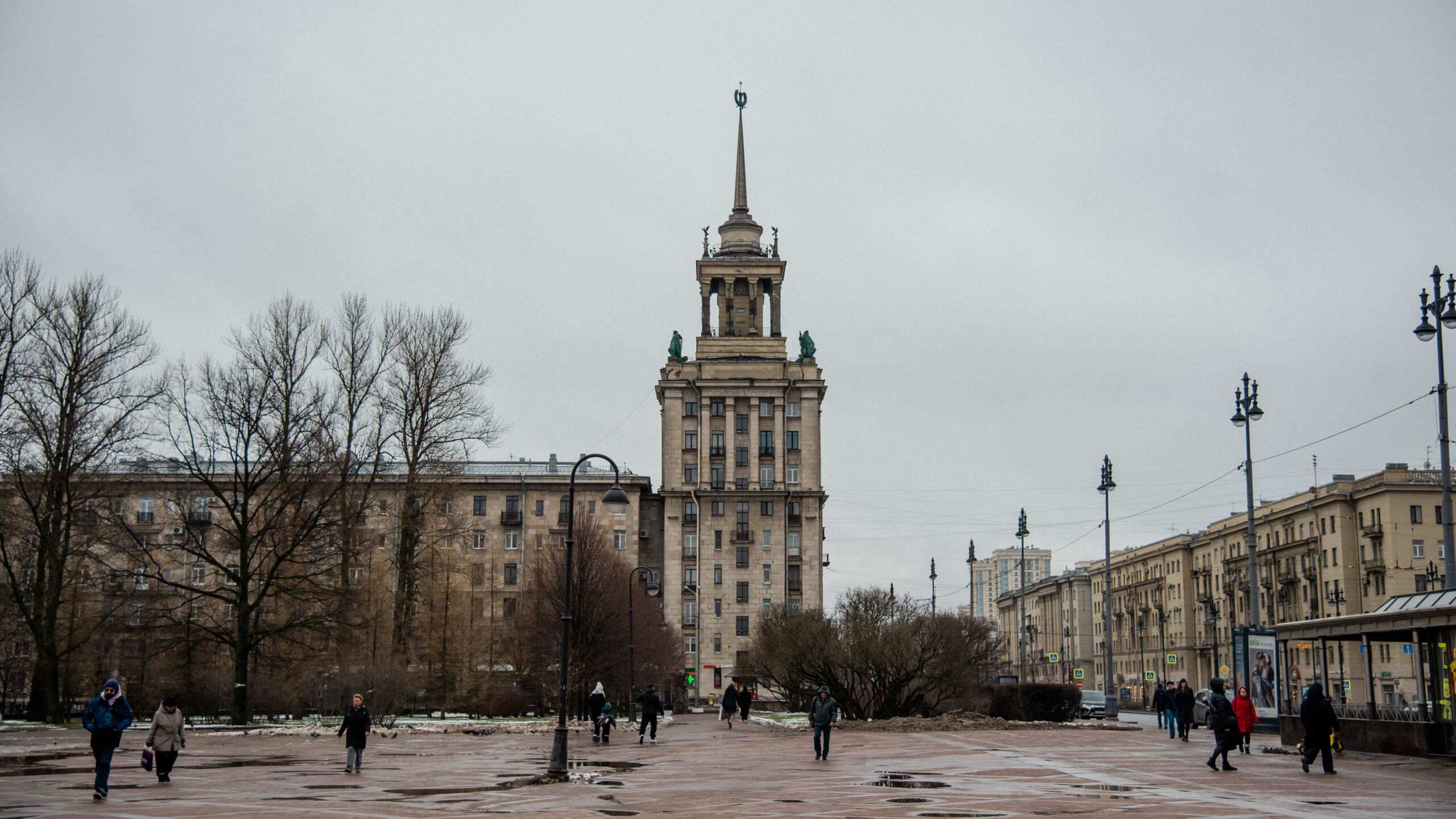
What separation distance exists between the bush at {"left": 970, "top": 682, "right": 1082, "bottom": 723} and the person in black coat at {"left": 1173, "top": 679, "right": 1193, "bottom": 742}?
11.0m

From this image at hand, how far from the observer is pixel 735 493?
105 meters

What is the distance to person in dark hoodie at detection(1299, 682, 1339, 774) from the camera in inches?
856

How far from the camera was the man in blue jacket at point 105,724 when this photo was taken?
1844 cm

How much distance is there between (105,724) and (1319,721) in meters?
20.1

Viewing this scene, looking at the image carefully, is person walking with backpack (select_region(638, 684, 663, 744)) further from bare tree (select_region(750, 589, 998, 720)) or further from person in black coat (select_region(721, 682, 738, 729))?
person in black coat (select_region(721, 682, 738, 729))

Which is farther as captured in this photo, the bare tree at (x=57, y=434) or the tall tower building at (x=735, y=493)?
the tall tower building at (x=735, y=493)

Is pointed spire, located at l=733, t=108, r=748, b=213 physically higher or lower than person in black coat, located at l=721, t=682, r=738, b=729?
higher

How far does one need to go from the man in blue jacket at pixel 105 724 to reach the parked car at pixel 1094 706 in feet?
163

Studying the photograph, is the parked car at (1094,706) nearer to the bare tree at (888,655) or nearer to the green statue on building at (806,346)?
the bare tree at (888,655)

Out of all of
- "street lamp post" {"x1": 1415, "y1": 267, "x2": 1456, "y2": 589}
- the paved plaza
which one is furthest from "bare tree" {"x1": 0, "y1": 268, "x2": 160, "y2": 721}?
"street lamp post" {"x1": 1415, "y1": 267, "x2": 1456, "y2": 589}

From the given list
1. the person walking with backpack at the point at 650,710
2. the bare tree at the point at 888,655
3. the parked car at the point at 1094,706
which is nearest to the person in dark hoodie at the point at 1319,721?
the person walking with backpack at the point at 650,710

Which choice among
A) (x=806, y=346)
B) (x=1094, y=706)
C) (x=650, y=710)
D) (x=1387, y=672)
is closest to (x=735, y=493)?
(x=806, y=346)

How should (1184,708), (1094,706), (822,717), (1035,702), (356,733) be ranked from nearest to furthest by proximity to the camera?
1. (356,733)
2. (822,717)
3. (1184,708)
4. (1035,702)
5. (1094,706)

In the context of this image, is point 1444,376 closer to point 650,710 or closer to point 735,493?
point 650,710
